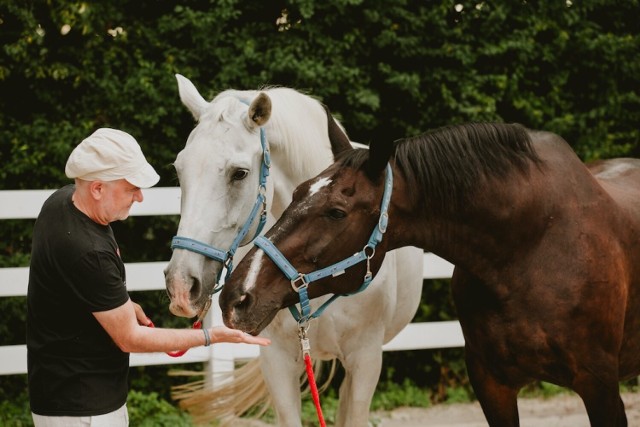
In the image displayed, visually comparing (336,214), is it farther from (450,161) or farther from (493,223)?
(493,223)

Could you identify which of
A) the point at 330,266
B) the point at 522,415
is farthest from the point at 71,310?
the point at 522,415

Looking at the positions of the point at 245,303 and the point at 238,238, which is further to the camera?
the point at 238,238

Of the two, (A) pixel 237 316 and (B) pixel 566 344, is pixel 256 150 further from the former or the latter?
(B) pixel 566 344

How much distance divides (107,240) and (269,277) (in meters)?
0.58

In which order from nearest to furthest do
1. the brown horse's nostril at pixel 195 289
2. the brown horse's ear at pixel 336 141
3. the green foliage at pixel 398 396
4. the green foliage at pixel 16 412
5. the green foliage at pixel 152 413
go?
the brown horse's nostril at pixel 195 289
the brown horse's ear at pixel 336 141
the green foliage at pixel 16 412
the green foliage at pixel 152 413
the green foliage at pixel 398 396

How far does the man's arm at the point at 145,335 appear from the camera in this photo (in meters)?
2.48

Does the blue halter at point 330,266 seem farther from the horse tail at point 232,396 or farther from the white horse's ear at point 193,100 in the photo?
the horse tail at point 232,396

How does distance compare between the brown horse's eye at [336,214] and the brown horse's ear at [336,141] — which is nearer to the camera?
the brown horse's eye at [336,214]

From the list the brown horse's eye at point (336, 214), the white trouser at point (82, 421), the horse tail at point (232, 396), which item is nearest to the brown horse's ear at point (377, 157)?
the brown horse's eye at point (336, 214)

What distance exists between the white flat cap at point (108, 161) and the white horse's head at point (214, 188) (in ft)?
2.10

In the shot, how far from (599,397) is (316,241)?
126 centimetres

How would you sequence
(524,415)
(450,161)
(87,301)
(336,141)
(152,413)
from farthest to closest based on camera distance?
1. (524,415)
2. (152,413)
3. (336,141)
4. (450,161)
5. (87,301)

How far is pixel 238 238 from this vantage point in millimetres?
3311

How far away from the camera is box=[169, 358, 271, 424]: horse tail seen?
4.67m
